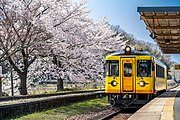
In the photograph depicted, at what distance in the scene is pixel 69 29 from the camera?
86.6 feet

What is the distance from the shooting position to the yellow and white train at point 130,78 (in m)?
17.8

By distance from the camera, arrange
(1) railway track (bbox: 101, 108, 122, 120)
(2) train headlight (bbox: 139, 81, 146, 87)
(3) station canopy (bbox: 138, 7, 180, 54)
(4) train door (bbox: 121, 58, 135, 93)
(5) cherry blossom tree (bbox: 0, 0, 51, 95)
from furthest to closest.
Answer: (5) cherry blossom tree (bbox: 0, 0, 51, 95)
(4) train door (bbox: 121, 58, 135, 93)
(2) train headlight (bbox: 139, 81, 146, 87)
(1) railway track (bbox: 101, 108, 122, 120)
(3) station canopy (bbox: 138, 7, 180, 54)

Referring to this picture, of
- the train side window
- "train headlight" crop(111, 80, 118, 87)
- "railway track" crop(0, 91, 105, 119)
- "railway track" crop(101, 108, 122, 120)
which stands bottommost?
"railway track" crop(101, 108, 122, 120)

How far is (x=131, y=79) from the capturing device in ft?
58.6

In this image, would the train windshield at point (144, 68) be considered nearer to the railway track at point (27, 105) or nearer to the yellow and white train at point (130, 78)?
the yellow and white train at point (130, 78)

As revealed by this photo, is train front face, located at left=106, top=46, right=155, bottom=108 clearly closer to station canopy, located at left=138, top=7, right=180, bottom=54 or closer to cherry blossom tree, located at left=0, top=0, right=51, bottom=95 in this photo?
station canopy, located at left=138, top=7, right=180, bottom=54

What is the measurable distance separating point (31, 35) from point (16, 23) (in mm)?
1332

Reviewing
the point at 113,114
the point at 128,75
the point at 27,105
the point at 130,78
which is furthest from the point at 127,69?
the point at 27,105

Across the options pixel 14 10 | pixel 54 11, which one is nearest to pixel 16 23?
pixel 14 10

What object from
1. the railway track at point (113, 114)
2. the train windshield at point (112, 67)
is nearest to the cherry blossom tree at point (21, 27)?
the train windshield at point (112, 67)

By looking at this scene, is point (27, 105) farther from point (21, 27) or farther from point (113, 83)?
point (21, 27)

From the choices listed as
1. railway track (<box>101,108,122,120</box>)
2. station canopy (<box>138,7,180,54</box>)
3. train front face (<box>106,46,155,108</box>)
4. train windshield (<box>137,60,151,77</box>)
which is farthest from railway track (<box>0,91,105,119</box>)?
station canopy (<box>138,7,180,54</box>)

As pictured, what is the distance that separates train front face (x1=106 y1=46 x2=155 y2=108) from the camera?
17.8m

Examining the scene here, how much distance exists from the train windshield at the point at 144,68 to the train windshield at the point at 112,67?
101 centimetres
